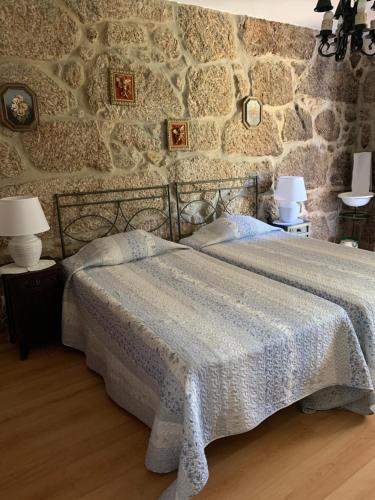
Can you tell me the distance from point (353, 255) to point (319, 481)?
153cm

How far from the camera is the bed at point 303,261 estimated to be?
1.81 metres

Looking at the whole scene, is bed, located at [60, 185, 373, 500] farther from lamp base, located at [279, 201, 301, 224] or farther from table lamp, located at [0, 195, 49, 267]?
lamp base, located at [279, 201, 301, 224]

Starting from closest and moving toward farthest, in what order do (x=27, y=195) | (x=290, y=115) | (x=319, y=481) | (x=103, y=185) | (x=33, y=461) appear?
(x=319, y=481) < (x=33, y=461) < (x=27, y=195) < (x=103, y=185) < (x=290, y=115)

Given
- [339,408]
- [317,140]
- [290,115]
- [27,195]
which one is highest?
[290,115]

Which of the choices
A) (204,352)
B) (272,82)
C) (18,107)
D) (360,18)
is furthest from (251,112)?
(204,352)

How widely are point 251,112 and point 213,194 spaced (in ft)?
2.74

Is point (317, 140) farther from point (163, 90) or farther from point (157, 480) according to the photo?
point (157, 480)

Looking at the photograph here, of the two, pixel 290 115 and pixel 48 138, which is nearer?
pixel 48 138

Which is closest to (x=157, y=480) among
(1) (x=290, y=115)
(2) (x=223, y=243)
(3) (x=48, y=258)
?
(3) (x=48, y=258)

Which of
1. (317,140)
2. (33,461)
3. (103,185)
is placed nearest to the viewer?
(33,461)

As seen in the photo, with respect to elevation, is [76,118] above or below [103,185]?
above

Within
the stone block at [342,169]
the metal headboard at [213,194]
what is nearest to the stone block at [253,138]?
the metal headboard at [213,194]

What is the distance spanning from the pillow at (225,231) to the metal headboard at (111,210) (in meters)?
0.29

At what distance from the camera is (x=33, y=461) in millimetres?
1584
